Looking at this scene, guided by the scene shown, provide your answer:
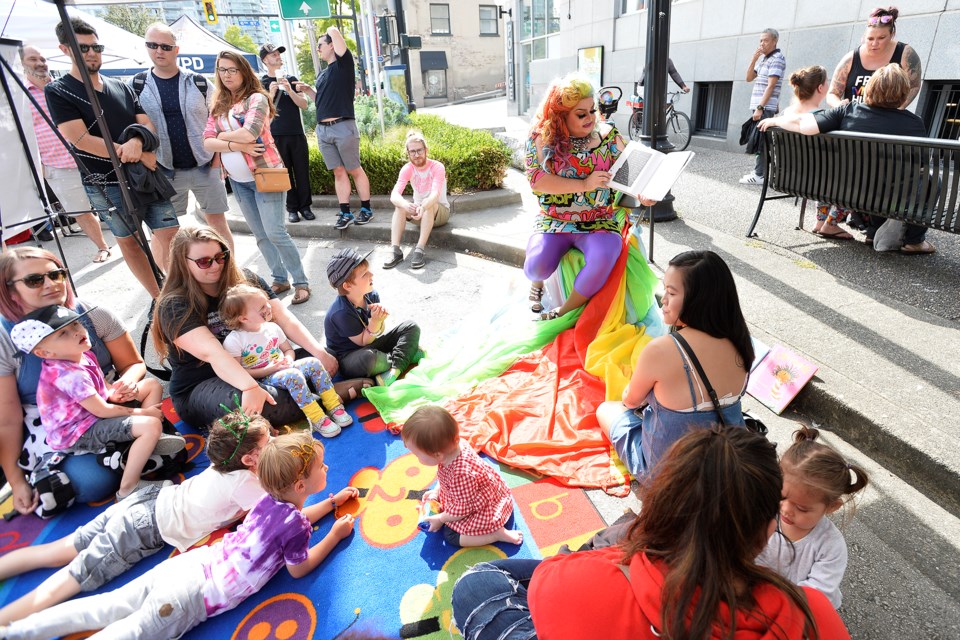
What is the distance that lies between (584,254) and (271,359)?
7.06ft

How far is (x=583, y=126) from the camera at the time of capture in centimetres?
356

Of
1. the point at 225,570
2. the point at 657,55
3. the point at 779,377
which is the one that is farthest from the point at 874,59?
the point at 225,570

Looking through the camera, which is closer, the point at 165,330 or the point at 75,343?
the point at 75,343

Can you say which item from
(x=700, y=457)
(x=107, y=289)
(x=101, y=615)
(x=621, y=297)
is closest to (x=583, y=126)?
(x=621, y=297)

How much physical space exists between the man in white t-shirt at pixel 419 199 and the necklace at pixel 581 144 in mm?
2234

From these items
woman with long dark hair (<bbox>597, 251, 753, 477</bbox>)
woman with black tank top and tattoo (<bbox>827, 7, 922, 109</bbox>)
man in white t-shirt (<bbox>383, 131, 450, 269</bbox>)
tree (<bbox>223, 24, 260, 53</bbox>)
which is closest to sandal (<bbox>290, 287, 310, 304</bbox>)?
man in white t-shirt (<bbox>383, 131, 450, 269</bbox>)

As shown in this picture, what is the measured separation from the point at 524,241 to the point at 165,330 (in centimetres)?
344

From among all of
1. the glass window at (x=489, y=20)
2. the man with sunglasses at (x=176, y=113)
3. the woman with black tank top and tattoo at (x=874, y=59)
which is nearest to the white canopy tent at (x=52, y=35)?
the man with sunglasses at (x=176, y=113)

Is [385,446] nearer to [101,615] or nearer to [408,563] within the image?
[408,563]

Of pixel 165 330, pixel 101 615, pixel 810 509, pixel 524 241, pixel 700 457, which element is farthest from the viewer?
pixel 524 241

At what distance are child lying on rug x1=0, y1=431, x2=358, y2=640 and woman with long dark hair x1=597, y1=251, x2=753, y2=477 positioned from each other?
4.79 feet

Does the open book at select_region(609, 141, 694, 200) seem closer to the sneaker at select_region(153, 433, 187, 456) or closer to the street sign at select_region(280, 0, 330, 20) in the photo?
the sneaker at select_region(153, 433, 187, 456)

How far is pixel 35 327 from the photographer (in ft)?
8.15

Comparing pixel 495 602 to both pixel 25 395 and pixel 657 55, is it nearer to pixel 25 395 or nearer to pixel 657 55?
pixel 25 395
